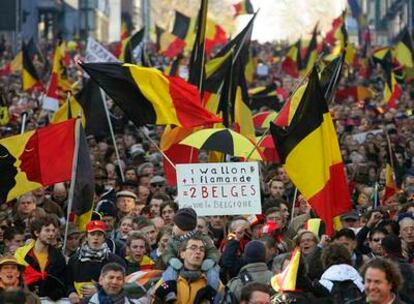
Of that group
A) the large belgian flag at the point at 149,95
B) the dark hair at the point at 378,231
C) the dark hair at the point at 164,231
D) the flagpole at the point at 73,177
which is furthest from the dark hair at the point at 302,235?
the large belgian flag at the point at 149,95

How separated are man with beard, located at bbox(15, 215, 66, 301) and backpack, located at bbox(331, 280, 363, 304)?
2.43 meters

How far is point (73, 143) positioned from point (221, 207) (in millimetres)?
1956

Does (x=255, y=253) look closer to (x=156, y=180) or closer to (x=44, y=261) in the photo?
(x=44, y=261)

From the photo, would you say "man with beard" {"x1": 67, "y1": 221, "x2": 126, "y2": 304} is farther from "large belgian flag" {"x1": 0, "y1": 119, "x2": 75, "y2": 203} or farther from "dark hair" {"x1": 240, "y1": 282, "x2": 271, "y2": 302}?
"large belgian flag" {"x1": 0, "y1": 119, "x2": 75, "y2": 203}

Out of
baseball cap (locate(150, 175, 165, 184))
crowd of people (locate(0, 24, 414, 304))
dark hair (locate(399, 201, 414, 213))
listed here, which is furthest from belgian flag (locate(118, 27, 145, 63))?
dark hair (locate(399, 201, 414, 213))

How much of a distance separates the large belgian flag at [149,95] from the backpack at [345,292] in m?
5.73

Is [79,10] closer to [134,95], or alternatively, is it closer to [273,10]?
[273,10]

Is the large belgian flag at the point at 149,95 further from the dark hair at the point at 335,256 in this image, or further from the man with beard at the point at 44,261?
the dark hair at the point at 335,256

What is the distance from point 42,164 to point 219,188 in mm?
2088

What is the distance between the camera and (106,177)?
19.9m

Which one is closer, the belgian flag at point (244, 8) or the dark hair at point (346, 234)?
the dark hair at point (346, 234)

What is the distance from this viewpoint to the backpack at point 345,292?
10297 millimetres

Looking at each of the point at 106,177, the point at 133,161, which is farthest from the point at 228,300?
the point at 133,161

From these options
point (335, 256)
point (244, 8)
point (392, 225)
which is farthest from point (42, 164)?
point (244, 8)
